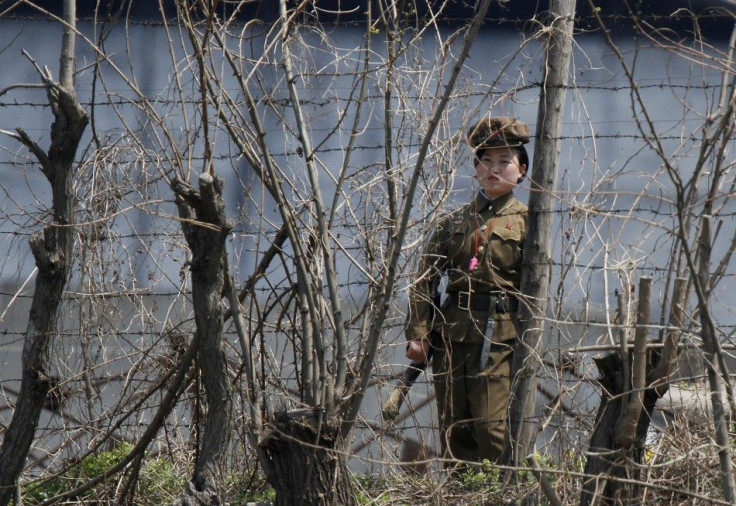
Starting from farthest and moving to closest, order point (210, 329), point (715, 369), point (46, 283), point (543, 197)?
1. point (543, 197)
2. point (46, 283)
3. point (210, 329)
4. point (715, 369)

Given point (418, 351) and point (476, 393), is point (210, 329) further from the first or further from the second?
point (476, 393)

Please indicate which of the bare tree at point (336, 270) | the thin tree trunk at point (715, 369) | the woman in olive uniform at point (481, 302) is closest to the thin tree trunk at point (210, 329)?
the bare tree at point (336, 270)

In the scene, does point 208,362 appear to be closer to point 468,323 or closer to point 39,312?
point 39,312

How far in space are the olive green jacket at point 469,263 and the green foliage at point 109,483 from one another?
1.31 metres

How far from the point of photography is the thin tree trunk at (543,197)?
4402 mm

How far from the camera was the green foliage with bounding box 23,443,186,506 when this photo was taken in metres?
4.62

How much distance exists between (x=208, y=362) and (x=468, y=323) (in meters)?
1.47

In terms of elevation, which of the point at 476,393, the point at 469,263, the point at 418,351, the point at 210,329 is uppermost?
the point at 469,263

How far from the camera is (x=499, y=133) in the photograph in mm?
4676

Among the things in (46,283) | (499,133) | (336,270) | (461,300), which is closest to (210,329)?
(46,283)

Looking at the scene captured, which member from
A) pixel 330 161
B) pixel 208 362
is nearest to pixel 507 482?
pixel 208 362

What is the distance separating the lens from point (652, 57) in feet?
19.8

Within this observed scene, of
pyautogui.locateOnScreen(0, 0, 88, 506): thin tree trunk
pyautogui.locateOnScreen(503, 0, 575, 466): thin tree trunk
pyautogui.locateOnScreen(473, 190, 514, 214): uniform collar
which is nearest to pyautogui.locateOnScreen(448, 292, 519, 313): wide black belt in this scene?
pyautogui.locateOnScreen(503, 0, 575, 466): thin tree trunk

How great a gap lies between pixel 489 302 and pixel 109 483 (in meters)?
1.89
